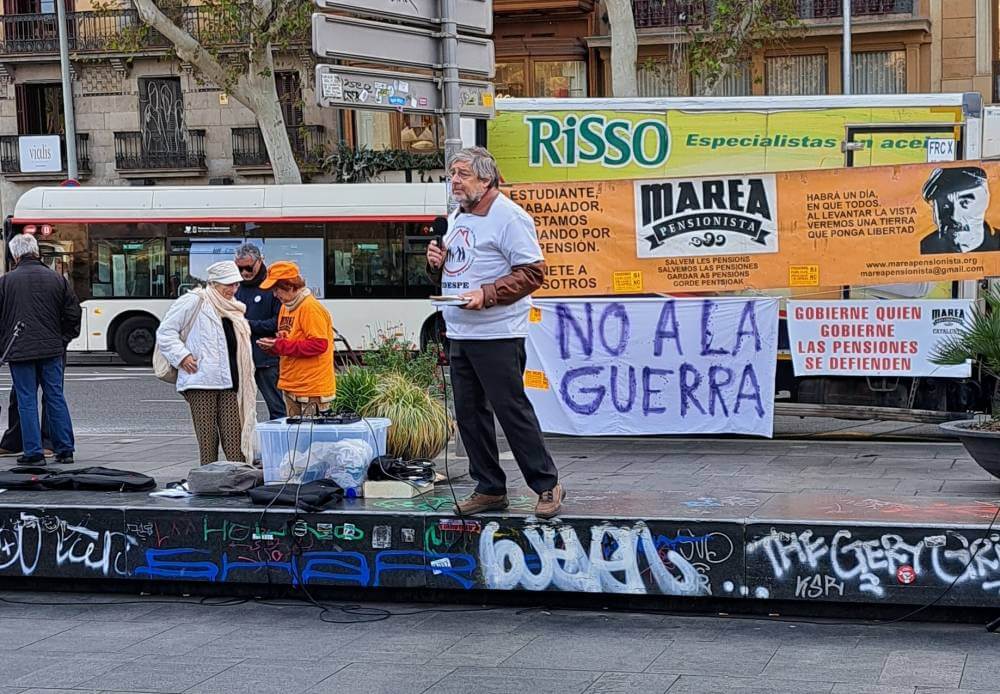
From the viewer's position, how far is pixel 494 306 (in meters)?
6.57

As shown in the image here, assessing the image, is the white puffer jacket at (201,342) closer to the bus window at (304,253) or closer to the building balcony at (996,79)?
the bus window at (304,253)

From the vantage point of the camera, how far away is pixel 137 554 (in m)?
6.99

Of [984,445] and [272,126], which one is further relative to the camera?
[272,126]

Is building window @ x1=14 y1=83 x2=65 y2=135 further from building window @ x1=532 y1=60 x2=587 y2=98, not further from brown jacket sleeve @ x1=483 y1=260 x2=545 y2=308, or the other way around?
brown jacket sleeve @ x1=483 y1=260 x2=545 y2=308

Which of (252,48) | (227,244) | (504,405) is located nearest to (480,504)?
(504,405)

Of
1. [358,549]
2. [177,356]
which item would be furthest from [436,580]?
[177,356]

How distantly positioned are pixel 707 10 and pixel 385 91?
24.2 metres

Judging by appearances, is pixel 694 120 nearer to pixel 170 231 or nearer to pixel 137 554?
pixel 137 554

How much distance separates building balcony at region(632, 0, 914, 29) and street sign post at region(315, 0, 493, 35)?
2273 cm

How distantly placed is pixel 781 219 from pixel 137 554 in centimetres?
606

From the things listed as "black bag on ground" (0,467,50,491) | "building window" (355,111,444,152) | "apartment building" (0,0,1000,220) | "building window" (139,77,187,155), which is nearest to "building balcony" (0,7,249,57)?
"apartment building" (0,0,1000,220)

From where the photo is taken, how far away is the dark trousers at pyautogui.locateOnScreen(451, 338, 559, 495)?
6.63 meters

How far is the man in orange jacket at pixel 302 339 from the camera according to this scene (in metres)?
9.38

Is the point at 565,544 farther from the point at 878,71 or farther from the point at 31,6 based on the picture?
the point at 31,6
